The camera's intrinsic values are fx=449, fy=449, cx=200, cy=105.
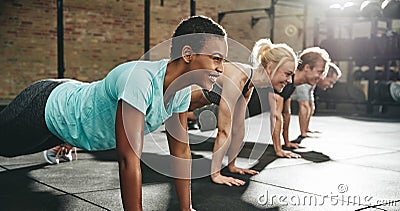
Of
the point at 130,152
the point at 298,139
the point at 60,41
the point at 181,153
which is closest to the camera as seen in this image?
the point at 130,152

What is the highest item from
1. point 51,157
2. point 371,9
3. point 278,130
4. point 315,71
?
point 371,9

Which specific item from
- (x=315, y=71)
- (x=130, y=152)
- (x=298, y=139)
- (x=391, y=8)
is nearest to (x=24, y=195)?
(x=130, y=152)

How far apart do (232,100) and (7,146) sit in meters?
1.04

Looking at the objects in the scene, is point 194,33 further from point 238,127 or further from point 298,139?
point 298,139

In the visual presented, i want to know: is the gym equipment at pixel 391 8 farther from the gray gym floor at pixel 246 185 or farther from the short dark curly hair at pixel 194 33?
the short dark curly hair at pixel 194 33

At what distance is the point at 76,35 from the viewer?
6.95 metres

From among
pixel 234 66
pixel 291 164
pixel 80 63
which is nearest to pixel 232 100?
pixel 234 66

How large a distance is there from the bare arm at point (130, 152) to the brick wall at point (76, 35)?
18.9 ft

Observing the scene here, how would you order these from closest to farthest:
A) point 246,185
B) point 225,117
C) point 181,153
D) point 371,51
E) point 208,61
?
point 208,61
point 181,153
point 246,185
point 225,117
point 371,51

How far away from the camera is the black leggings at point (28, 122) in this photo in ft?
5.50

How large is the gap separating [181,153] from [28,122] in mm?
608

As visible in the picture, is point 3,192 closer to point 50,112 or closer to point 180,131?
point 50,112

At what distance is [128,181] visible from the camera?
1.17 m
